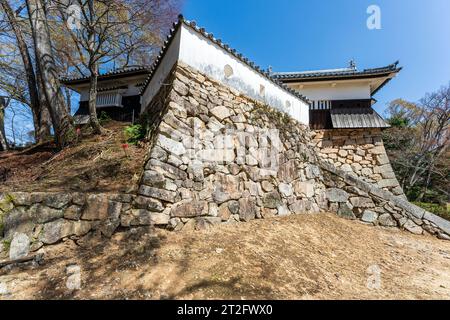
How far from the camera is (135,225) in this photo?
324 cm

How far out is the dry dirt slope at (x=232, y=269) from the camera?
228 cm

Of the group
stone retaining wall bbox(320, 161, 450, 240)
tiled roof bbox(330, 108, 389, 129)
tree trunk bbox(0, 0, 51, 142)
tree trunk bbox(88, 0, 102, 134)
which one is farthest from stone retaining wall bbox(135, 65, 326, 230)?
tree trunk bbox(0, 0, 51, 142)

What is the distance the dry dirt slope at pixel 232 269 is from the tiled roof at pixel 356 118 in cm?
582

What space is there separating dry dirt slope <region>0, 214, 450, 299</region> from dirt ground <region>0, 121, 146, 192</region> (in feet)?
3.35

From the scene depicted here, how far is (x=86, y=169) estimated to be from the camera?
4.03 meters

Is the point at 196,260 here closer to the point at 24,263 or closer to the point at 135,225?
the point at 135,225

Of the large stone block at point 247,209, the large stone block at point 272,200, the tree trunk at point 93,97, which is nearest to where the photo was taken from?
the large stone block at point 247,209

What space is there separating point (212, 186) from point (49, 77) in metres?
6.05

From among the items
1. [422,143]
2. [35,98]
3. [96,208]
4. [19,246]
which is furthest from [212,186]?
[422,143]

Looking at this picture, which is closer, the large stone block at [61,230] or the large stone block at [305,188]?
the large stone block at [61,230]

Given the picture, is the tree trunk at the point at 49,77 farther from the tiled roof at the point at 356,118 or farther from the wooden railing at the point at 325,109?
the tiled roof at the point at 356,118

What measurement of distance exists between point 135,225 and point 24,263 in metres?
1.28

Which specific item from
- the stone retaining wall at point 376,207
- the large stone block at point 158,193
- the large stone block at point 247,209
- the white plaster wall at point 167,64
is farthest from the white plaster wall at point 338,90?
the large stone block at point 158,193

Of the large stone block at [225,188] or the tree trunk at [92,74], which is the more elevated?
the tree trunk at [92,74]
